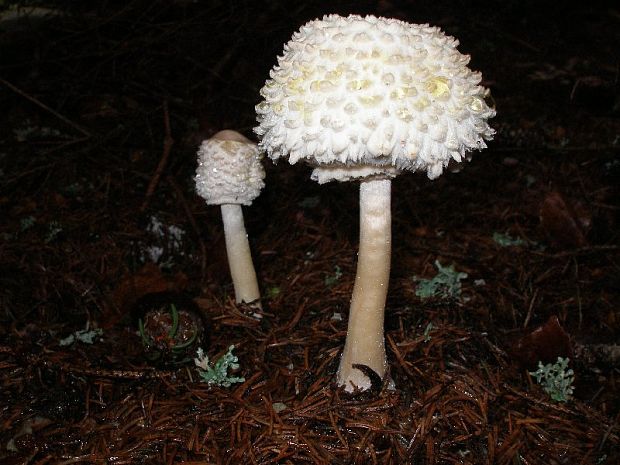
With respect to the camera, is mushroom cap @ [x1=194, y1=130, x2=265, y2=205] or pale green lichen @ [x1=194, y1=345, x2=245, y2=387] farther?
mushroom cap @ [x1=194, y1=130, x2=265, y2=205]

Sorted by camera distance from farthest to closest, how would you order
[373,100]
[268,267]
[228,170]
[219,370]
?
[268,267] → [228,170] → [219,370] → [373,100]

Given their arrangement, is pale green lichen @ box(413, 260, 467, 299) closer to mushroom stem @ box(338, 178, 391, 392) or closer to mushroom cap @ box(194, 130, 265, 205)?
mushroom stem @ box(338, 178, 391, 392)

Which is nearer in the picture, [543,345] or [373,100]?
[373,100]

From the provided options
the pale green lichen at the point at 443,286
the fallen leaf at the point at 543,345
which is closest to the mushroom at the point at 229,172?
the pale green lichen at the point at 443,286

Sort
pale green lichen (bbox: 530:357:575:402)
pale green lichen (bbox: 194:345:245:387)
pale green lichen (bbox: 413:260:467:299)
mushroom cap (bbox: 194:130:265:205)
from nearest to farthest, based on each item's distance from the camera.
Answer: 1. pale green lichen (bbox: 530:357:575:402)
2. pale green lichen (bbox: 194:345:245:387)
3. mushroom cap (bbox: 194:130:265:205)
4. pale green lichen (bbox: 413:260:467:299)

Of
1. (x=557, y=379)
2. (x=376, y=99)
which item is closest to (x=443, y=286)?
(x=557, y=379)

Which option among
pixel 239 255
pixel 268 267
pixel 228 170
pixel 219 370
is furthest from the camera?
pixel 268 267

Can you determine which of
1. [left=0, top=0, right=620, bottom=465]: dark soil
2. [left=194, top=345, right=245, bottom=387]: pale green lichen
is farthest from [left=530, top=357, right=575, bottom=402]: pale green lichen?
[left=194, top=345, right=245, bottom=387]: pale green lichen

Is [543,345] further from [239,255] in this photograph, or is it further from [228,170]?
[228,170]
